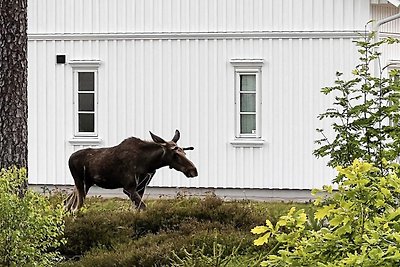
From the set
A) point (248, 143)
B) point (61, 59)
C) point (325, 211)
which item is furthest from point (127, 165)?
point (61, 59)

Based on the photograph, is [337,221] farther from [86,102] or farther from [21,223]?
[86,102]

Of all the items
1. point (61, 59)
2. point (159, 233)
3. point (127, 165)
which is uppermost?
point (61, 59)

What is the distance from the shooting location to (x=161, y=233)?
1179 cm

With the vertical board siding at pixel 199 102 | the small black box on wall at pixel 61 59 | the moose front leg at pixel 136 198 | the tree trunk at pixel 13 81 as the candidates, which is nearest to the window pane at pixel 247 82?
the vertical board siding at pixel 199 102

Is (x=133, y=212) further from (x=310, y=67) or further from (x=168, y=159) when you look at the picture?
(x=310, y=67)

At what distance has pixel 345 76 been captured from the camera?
74.7 ft

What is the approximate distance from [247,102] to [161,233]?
11682 millimetres

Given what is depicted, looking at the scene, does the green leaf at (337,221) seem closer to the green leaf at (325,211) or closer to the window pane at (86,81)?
the green leaf at (325,211)

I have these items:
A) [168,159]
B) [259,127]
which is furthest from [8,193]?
[259,127]

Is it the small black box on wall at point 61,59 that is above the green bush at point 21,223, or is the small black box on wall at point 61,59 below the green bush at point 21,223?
above

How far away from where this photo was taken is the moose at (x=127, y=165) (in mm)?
13977

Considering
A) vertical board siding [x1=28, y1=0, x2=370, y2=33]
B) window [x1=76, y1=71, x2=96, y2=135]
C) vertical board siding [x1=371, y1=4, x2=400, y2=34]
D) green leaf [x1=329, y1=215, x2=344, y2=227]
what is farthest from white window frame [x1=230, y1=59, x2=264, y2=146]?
green leaf [x1=329, y1=215, x2=344, y2=227]

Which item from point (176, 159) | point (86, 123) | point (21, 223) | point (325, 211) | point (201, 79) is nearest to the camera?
point (325, 211)

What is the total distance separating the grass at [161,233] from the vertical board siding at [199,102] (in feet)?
32.2
